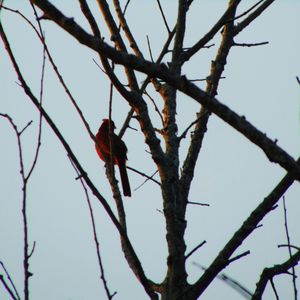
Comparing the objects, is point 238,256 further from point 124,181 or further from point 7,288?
point 124,181

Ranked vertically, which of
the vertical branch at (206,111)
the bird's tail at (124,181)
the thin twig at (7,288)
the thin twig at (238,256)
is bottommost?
the thin twig at (7,288)

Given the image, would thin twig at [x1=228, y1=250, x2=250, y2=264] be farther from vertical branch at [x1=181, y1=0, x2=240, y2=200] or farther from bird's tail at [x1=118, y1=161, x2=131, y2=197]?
bird's tail at [x1=118, y1=161, x2=131, y2=197]

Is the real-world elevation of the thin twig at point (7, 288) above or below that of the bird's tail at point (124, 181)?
below

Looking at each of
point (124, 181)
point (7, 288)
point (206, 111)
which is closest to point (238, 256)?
point (7, 288)

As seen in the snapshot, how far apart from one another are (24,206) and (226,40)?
2400 mm

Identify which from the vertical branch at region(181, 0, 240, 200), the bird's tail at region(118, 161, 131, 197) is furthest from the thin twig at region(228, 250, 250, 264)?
the bird's tail at region(118, 161, 131, 197)

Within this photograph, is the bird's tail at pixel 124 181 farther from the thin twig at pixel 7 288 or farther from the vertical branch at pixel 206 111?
the thin twig at pixel 7 288

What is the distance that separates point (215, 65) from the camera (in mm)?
4125

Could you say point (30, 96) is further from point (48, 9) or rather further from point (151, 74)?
point (151, 74)

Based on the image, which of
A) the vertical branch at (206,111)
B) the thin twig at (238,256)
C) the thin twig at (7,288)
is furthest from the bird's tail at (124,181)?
the thin twig at (7,288)

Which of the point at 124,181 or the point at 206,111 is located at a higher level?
the point at 124,181

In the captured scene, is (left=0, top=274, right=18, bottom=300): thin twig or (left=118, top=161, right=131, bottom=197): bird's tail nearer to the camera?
(left=0, top=274, right=18, bottom=300): thin twig

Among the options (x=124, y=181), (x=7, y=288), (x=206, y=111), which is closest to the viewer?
(x=7, y=288)

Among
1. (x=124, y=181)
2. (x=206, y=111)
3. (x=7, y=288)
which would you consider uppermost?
(x=124, y=181)
